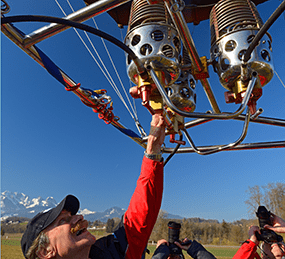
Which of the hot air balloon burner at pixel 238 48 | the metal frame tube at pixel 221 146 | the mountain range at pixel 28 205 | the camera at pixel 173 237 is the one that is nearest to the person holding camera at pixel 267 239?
the camera at pixel 173 237

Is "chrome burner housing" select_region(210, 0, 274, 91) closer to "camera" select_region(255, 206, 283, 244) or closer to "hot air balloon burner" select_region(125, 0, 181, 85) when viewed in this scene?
"hot air balloon burner" select_region(125, 0, 181, 85)

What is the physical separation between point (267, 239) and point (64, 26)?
1.60m

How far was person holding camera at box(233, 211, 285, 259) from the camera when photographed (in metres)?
1.42

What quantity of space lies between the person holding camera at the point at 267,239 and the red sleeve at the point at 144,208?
3.12 feet

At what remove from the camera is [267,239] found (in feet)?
4.83

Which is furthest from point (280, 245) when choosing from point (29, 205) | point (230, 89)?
point (29, 205)

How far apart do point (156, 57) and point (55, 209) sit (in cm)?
62

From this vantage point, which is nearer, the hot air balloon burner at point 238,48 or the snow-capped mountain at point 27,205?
the hot air balloon burner at point 238,48

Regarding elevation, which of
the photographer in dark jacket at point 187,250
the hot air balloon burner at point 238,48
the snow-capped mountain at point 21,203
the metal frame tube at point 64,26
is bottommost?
the snow-capped mountain at point 21,203

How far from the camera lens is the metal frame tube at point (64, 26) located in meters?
0.73

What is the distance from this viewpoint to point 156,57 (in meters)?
0.86

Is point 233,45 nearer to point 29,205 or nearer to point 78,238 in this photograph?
point 78,238

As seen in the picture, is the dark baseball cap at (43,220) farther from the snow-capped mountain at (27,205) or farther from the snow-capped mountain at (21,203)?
the snow-capped mountain at (21,203)

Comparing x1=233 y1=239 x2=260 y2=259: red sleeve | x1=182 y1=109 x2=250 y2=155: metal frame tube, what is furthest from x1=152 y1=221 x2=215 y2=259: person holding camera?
x1=182 y1=109 x2=250 y2=155: metal frame tube
